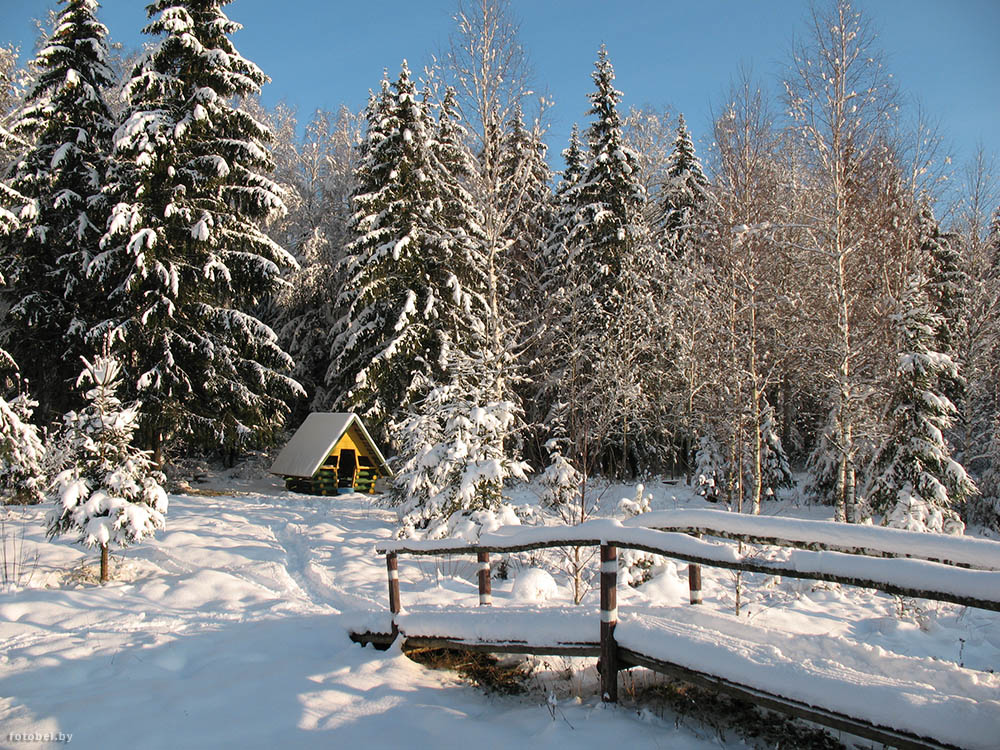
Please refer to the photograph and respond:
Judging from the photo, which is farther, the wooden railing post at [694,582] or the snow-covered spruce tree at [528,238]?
the snow-covered spruce tree at [528,238]

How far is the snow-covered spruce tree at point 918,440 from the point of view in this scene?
12.9m

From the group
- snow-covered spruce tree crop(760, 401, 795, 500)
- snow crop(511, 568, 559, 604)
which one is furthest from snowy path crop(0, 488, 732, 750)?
snow-covered spruce tree crop(760, 401, 795, 500)

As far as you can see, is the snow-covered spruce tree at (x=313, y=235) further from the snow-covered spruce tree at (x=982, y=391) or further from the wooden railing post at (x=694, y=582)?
the snow-covered spruce tree at (x=982, y=391)

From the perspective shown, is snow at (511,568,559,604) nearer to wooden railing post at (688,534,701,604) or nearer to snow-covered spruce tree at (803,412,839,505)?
wooden railing post at (688,534,701,604)

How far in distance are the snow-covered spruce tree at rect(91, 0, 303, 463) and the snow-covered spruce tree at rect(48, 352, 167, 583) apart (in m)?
8.33

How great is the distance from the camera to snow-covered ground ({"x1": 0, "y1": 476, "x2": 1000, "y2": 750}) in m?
4.30

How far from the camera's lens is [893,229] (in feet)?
58.8

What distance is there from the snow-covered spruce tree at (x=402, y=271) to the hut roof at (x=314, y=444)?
841mm

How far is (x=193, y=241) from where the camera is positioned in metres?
18.2

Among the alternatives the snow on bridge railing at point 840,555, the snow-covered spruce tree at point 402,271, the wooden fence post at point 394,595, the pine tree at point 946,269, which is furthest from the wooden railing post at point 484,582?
the pine tree at point 946,269

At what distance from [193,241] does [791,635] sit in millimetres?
18625

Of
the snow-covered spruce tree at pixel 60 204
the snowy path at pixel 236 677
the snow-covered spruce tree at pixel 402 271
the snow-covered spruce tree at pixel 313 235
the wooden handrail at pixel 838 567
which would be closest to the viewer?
the wooden handrail at pixel 838 567

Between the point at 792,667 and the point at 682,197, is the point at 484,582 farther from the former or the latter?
the point at 682,197

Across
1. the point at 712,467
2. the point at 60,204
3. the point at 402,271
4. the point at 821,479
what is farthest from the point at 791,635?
the point at 60,204
